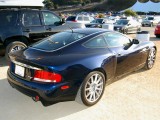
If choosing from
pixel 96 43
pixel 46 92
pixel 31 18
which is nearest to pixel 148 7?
pixel 31 18

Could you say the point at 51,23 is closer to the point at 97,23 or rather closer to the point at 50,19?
the point at 50,19

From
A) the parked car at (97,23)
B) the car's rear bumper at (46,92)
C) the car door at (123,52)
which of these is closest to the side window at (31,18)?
the car door at (123,52)

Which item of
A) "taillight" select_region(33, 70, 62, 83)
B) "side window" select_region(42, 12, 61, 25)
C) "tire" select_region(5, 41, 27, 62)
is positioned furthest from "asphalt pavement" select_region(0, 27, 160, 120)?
"side window" select_region(42, 12, 61, 25)

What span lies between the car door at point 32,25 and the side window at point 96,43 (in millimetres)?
3457

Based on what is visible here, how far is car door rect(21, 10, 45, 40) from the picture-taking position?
25.7 ft

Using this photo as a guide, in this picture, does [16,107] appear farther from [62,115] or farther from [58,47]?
[58,47]

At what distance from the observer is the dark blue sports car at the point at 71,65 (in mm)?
4035

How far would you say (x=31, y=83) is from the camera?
4117 mm

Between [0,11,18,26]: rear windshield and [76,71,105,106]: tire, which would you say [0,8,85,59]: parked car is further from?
[76,71,105,106]: tire

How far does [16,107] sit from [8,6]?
5.07 metres

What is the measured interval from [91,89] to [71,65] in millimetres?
682

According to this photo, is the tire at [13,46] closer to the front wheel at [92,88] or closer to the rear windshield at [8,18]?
the rear windshield at [8,18]

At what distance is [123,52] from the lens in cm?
543

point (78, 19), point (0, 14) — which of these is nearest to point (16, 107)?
point (0, 14)
